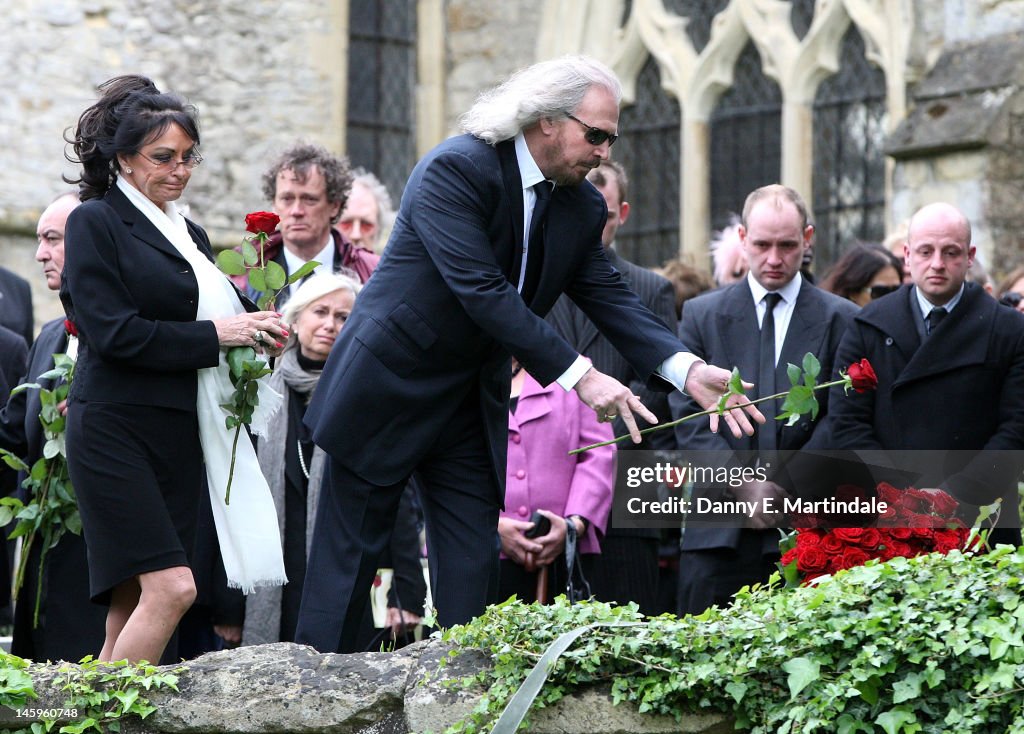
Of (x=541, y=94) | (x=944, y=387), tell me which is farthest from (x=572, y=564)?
(x=541, y=94)

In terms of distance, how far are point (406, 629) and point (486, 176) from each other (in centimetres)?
213

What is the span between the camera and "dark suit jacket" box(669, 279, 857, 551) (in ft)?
20.6

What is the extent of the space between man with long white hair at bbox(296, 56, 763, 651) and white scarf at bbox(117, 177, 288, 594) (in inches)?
7.2

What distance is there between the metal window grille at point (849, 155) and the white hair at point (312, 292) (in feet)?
23.7

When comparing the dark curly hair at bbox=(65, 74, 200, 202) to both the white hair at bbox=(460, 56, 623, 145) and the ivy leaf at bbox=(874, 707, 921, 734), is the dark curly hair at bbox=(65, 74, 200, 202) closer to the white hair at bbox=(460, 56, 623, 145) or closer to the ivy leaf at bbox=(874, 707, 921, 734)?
the white hair at bbox=(460, 56, 623, 145)

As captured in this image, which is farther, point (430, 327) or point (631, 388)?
point (631, 388)

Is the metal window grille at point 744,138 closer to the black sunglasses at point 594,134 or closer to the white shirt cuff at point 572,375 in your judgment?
the black sunglasses at point 594,134

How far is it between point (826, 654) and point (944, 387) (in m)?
2.61

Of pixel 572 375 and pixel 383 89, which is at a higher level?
pixel 383 89

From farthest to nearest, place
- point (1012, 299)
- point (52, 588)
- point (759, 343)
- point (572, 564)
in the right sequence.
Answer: point (1012, 299), point (759, 343), point (572, 564), point (52, 588)

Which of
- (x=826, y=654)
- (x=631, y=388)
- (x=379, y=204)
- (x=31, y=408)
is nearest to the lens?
(x=826, y=654)

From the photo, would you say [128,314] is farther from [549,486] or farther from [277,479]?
[549,486]

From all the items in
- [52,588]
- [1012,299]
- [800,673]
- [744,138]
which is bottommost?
[52,588]

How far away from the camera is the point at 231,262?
514cm
